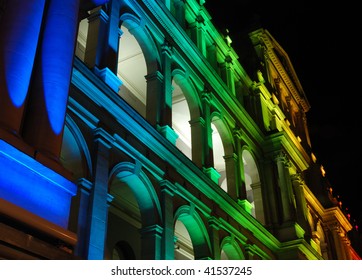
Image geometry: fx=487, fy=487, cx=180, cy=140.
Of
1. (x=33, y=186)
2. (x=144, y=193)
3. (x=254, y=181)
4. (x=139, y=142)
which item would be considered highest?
(x=254, y=181)

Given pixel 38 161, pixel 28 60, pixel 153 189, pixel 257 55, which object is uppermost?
pixel 257 55

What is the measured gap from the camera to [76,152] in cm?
1183

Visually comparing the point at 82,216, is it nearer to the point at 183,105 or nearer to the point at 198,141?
the point at 198,141

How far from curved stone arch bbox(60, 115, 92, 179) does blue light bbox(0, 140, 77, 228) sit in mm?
3759

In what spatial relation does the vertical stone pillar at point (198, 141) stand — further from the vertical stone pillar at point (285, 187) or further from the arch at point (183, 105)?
the vertical stone pillar at point (285, 187)

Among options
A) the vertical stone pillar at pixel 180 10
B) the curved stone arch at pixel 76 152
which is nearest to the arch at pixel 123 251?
the curved stone arch at pixel 76 152

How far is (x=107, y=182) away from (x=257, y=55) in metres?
21.2

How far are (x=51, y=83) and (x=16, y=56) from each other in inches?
29.5

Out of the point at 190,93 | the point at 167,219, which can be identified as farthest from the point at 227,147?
the point at 167,219

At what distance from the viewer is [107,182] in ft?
40.0

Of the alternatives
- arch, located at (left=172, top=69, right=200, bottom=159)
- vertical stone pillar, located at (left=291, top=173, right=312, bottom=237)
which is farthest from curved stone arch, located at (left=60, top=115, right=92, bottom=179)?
vertical stone pillar, located at (left=291, top=173, right=312, bottom=237)

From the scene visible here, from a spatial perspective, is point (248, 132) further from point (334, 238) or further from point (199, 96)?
point (334, 238)

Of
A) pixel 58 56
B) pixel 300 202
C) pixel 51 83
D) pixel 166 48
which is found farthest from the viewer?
pixel 300 202

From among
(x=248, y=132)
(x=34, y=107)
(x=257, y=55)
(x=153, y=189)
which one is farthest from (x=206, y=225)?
(x=257, y=55)
